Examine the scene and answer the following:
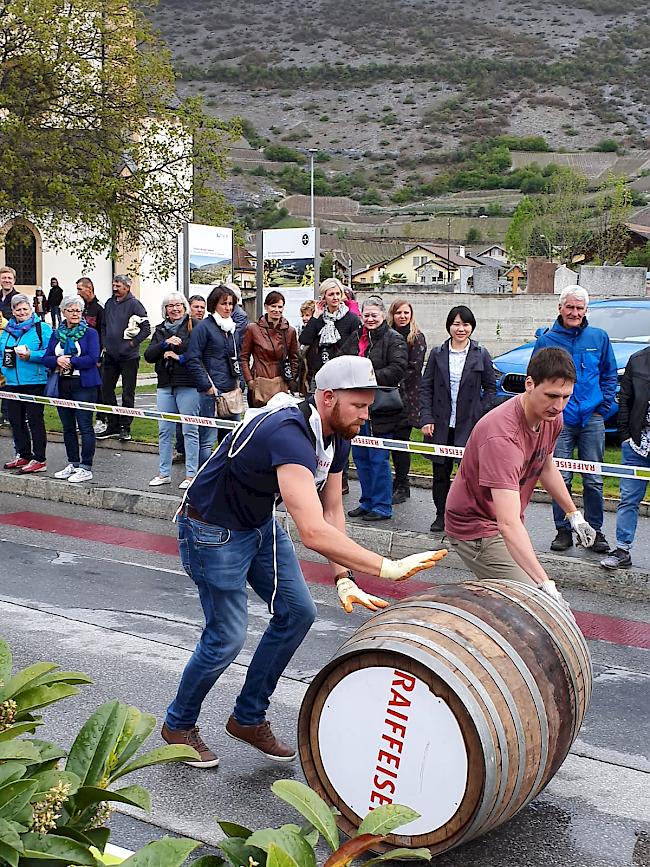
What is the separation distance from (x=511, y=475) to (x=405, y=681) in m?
1.50

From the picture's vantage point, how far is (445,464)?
9273mm

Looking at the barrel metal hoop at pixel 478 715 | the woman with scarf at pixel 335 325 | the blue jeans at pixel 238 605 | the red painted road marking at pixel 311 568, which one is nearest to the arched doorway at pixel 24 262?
the woman with scarf at pixel 335 325

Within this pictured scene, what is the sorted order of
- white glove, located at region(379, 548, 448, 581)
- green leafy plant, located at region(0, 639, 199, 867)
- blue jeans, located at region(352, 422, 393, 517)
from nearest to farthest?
1. green leafy plant, located at region(0, 639, 199, 867)
2. white glove, located at region(379, 548, 448, 581)
3. blue jeans, located at region(352, 422, 393, 517)

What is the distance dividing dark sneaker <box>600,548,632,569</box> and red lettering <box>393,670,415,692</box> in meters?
4.56

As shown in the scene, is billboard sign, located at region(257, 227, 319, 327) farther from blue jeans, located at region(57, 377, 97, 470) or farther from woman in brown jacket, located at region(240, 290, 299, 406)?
blue jeans, located at region(57, 377, 97, 470)

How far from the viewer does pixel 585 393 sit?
331 inches

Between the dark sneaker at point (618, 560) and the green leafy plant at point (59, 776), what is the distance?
5.47m

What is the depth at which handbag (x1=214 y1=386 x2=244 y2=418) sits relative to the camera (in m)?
11.2

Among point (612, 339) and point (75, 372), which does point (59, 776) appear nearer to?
point (75, 372)

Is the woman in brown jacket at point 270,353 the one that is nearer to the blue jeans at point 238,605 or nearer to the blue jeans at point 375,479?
the blue jeans at point 375,479

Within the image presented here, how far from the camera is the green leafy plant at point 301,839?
7.95ft

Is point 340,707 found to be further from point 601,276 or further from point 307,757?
point 601,276

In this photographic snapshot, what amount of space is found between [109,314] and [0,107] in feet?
59.5

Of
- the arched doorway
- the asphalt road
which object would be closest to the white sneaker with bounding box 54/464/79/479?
the asphalt road
